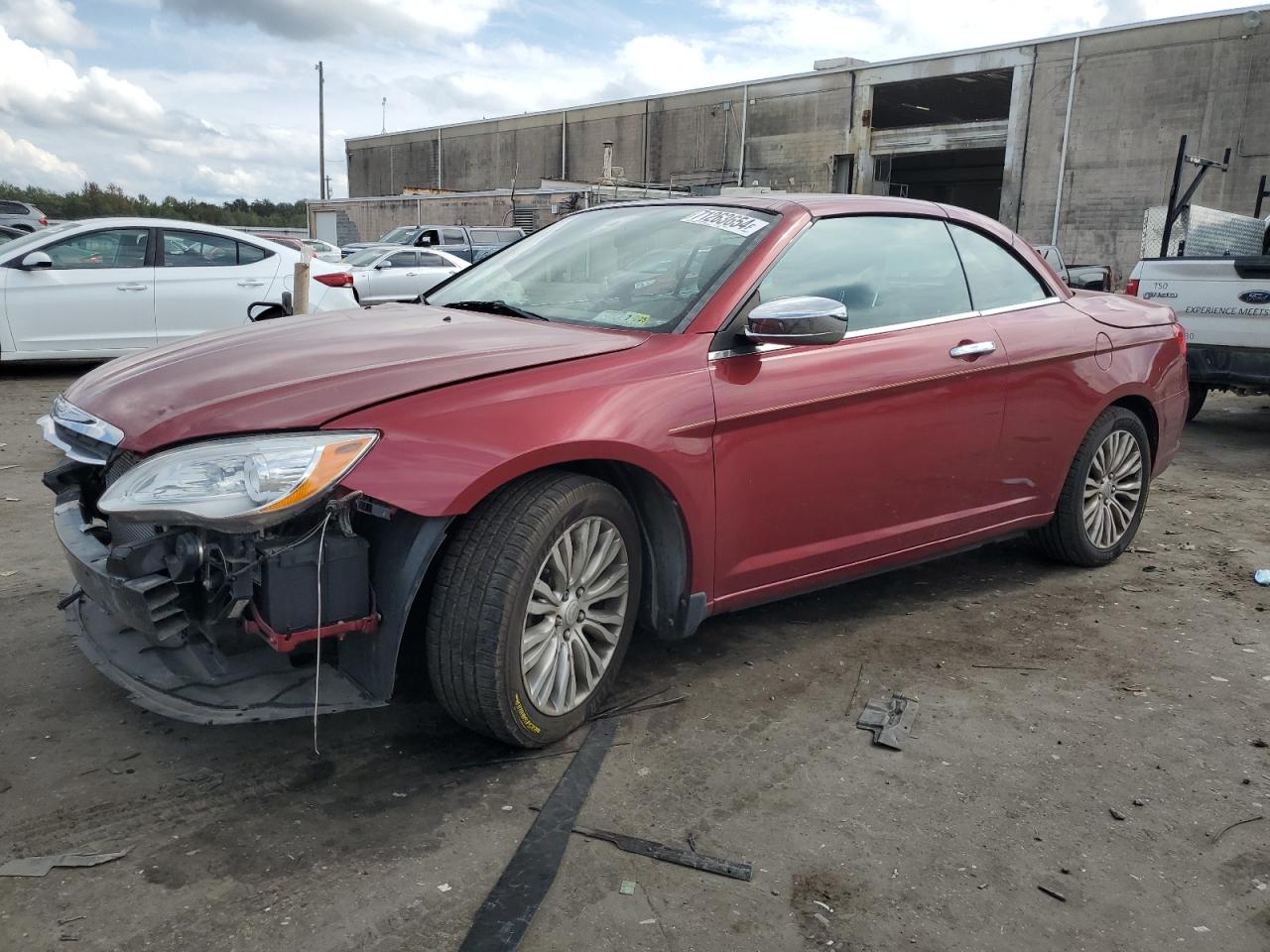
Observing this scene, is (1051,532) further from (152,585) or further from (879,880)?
(152,585)

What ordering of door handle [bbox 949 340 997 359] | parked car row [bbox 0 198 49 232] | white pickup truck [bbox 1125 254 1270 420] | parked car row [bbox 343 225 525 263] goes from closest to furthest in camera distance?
door handle [bbox 949 340 997 359] → white pickup truck [bbox 1125 254 1270 420] → parked car row [bbox 343 225 525 263] → parked car row [bbox 0 198 49 232]

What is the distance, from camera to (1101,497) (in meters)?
4.71

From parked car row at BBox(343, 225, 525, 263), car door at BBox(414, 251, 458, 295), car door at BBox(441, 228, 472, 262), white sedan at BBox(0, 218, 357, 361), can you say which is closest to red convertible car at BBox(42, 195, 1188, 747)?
white sedan at BBox(0, 218, 357, 361)

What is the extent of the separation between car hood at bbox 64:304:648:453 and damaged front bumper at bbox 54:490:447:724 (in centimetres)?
32

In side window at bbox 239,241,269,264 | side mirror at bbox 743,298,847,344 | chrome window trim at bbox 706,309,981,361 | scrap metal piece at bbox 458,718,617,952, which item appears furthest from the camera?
side window at bbox 239,241,269,264

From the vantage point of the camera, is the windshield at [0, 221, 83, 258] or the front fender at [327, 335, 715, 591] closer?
the front fender at [327, 335, 715, 591]

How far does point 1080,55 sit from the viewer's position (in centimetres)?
3069

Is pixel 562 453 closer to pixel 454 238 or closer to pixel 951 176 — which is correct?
pixel 454 238

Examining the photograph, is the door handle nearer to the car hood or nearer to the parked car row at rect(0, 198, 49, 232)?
the car hood

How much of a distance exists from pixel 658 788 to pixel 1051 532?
2.64 meters

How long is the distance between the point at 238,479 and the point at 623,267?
5.44ft

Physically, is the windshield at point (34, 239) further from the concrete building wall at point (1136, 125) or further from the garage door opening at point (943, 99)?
the garage door opening at point (943, 99)

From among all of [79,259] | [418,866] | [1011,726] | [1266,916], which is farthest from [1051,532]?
[79,259]

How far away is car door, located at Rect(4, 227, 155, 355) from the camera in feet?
29.9
